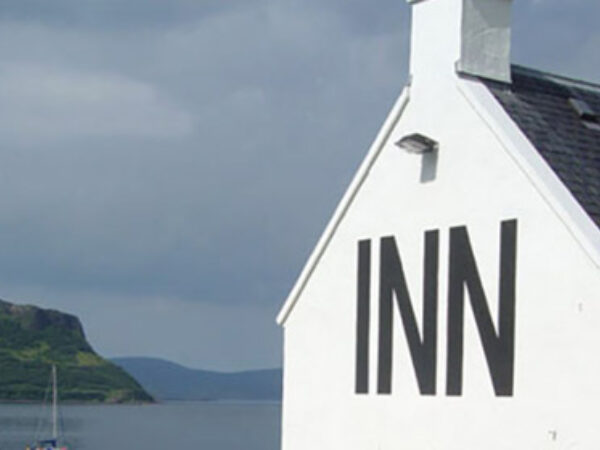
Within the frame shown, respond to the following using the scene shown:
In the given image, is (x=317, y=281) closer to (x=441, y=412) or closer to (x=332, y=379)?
(x=332, y=379)

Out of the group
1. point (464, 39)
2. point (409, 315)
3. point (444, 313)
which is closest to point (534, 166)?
point (444, 313)

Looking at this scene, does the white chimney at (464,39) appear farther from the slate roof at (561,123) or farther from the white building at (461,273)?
the slate roof at (561,123)

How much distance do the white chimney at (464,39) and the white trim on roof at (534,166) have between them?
413 millimetres

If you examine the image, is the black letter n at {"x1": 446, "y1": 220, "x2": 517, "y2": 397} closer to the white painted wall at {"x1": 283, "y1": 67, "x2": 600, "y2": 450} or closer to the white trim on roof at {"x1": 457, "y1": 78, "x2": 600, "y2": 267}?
the white painted wall at {"x1": 283, "y1": 67, "x2": 600, "y2": 450}

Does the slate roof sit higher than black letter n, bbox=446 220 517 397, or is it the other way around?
the slate roof

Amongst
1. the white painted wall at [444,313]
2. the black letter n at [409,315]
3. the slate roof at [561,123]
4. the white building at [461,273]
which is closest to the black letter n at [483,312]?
the white building at [461,273]

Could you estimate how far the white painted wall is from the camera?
1872 centimetres

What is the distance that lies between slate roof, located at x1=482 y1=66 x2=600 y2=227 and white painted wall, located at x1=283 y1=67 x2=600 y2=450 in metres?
0.57

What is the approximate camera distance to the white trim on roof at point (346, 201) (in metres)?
22.7

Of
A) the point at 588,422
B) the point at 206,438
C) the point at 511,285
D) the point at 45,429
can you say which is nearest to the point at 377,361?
the point at 511,285

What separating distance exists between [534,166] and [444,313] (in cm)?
283

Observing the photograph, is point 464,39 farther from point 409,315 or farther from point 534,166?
point 409,315

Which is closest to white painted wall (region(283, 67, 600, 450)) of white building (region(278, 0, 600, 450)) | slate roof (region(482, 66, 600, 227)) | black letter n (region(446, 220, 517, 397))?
white building (region(278, 0, 600, 450))

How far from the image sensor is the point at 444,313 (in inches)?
836
